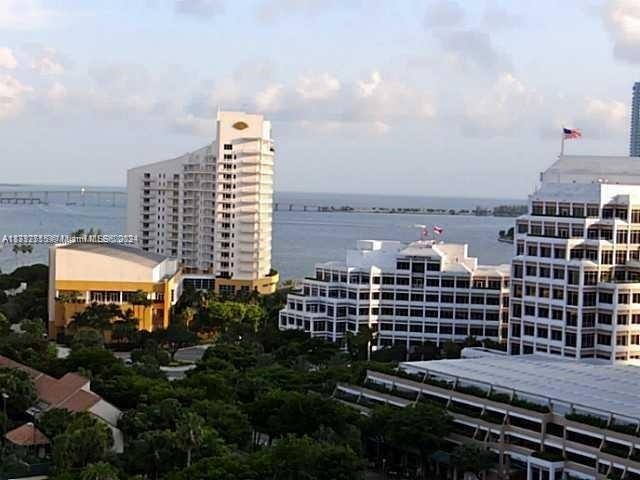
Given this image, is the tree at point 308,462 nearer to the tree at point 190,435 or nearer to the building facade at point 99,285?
the tree at point 190,435

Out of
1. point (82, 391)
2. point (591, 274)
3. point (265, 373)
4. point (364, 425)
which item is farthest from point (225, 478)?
point (591, 274)

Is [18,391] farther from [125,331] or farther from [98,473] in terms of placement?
[125,331]

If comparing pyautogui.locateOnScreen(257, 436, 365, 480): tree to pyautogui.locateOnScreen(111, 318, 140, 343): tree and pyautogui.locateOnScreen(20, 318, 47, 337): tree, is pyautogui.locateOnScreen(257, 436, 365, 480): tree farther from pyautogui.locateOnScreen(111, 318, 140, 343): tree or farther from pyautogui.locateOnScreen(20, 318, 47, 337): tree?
pyautogui.locateOnScreen(111, 318, 140, 343): tree

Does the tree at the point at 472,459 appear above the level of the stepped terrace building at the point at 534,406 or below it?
below

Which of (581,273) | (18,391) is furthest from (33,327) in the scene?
(581,273)

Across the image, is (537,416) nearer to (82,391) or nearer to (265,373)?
(265,373)

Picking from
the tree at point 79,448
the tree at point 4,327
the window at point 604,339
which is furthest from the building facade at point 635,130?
the tree at point 79,448
